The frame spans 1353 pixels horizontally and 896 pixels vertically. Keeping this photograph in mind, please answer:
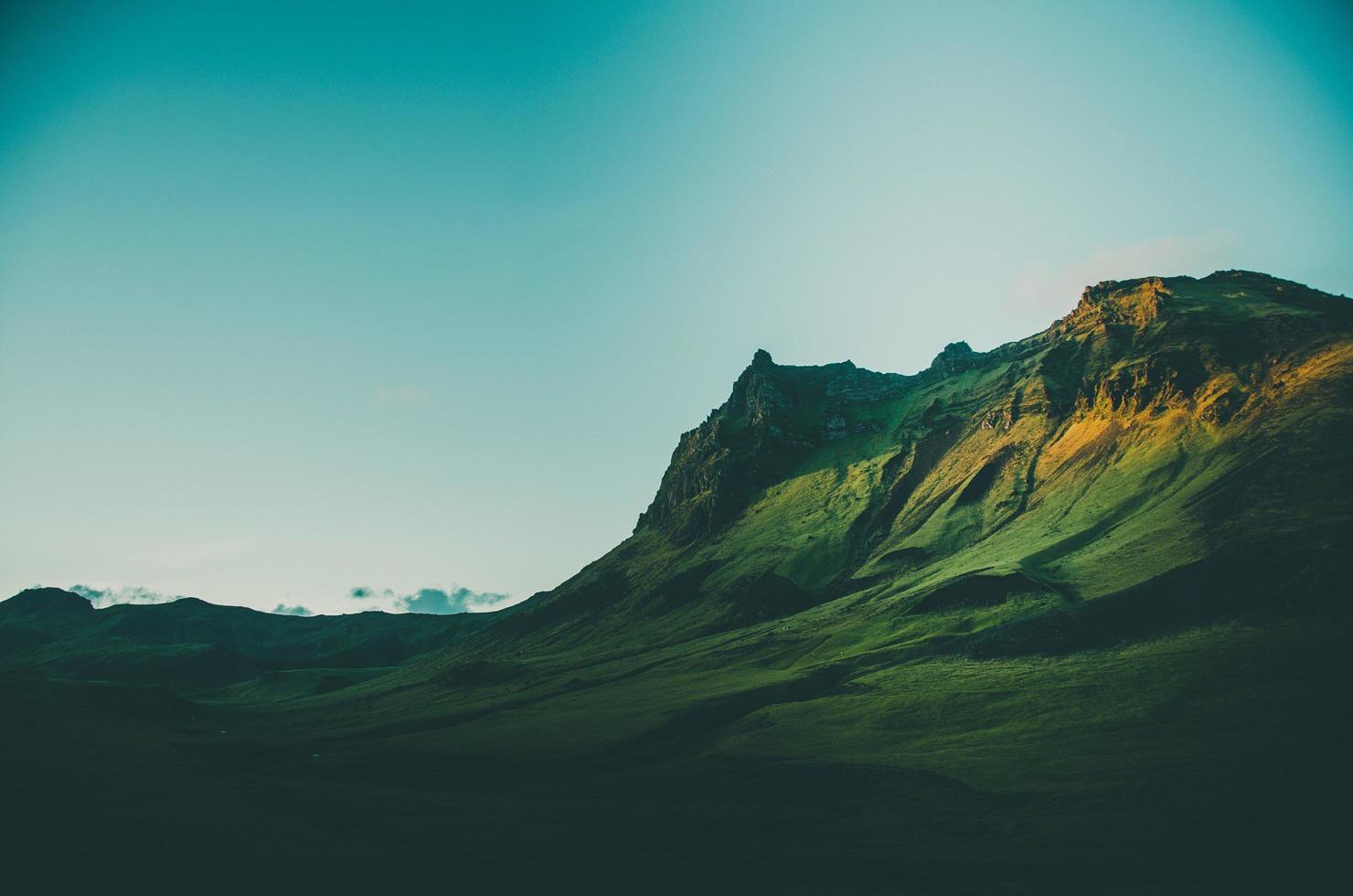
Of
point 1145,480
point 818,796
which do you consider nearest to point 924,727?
point 818,796

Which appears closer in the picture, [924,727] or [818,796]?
[818,796]

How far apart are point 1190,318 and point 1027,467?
6273 cm

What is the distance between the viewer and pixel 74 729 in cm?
10181

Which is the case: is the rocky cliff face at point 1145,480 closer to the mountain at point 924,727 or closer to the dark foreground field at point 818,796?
the mountain at point 924,727

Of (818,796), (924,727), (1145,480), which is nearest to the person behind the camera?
(818,796)

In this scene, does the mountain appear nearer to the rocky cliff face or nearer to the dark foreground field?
the dark foreground field

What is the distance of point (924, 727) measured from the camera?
75.1 m

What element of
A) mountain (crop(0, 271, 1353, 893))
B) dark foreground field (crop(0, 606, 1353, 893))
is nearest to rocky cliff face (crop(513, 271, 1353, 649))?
mountain (crop(0, 271, 1353, 893))

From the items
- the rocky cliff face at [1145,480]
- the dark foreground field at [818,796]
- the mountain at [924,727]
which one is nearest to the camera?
the dark foreground field at [818,796]

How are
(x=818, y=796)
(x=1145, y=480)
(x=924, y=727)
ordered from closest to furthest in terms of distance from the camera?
(x=818, y=796)
(x=924, y=727)
(x=1145, y=480)

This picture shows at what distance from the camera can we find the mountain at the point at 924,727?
142 ft

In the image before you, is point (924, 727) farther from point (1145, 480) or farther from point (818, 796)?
point (1145, 480)

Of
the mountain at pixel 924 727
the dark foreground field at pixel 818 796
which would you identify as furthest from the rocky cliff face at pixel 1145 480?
the dark foreground field at pixel 818 796

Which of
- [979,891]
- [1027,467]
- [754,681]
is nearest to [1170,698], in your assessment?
[979,891]
